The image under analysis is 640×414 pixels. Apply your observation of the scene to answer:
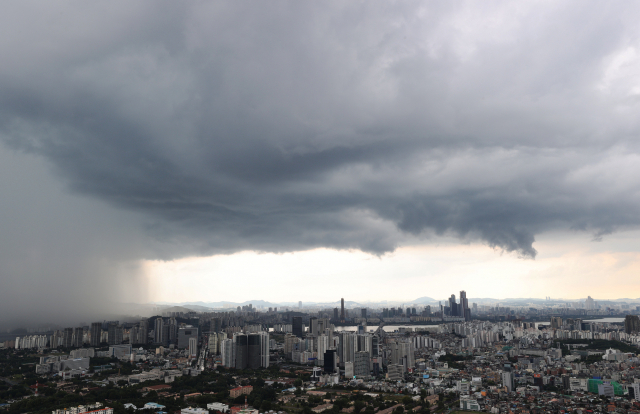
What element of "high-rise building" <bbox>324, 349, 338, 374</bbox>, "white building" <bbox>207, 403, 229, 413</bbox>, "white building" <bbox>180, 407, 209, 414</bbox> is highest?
"white building" <bbox>180, 407, 209, 414</bbox>

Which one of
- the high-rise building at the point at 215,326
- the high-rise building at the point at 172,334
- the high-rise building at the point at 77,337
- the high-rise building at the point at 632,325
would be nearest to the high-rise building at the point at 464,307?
the high-rise building at the point at 632,325

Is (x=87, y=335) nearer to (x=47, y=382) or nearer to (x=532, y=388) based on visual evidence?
(x=47, y=382)

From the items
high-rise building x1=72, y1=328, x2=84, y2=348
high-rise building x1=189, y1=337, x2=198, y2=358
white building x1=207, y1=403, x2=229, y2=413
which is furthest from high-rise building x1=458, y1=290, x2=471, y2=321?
white building x1=207, y1=403, x2=229, y2=413

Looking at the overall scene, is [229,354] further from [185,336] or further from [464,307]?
[464,307]

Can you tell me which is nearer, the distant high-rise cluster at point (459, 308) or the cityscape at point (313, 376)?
the cityscape at point (313, 376)

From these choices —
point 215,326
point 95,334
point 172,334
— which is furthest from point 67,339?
point 215,326

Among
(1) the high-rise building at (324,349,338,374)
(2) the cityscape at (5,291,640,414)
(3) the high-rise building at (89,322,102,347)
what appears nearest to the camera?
(2) the cityscape at (5,291,640,414)

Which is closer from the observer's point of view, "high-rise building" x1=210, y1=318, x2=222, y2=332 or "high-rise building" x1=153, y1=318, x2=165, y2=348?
"high-rise building" x1=153, y1=318, x2=165, y2=348

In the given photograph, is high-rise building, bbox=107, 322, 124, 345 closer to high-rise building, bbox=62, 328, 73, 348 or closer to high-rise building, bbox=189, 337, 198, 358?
high-rise building, bbox=62, 328, 73, 348

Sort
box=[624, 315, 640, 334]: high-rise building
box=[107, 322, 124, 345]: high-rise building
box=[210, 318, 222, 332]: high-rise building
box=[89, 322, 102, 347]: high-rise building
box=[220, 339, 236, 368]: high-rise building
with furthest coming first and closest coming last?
1. box=[210, 318, 222, 332]: high-rise building
2. box=[624, 315, 640, 334]: high-rise building
3. box=[107, 322, 124, 345]: high-rise building
4. box=[89, 322, 102, 347]: high-rise building
5. box=[220, 339, 236, 368]: high-rise building

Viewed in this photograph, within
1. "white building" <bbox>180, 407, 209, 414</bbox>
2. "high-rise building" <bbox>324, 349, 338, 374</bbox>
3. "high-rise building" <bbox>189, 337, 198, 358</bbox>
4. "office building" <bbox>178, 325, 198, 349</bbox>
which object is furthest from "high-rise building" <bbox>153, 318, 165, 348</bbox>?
"white building" <bbox>180, 407, 209, 414</bbox>

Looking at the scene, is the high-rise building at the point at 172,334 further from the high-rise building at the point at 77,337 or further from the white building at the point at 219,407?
the white building at the point at 219,407

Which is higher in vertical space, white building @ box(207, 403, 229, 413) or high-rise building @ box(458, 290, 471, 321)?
white building @ box(207, 403, 229, 413)
